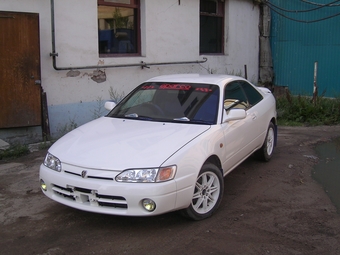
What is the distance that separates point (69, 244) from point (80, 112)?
5.11 meters

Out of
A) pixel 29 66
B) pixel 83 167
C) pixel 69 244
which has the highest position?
pixel 29 66

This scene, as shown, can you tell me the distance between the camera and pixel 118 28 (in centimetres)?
→ 970

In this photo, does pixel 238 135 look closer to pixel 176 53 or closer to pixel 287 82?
pixel 176 53

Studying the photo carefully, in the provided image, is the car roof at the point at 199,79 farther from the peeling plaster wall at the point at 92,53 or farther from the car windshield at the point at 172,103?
the peeling plaster wall at the point at 92,53

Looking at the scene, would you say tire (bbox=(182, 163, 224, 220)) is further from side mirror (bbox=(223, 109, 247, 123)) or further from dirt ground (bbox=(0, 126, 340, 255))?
side mirror (bbox=(223, 109, 247, 123))

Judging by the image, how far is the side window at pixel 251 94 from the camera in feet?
20.5

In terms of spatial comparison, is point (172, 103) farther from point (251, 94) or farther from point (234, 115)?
point (251, 94)

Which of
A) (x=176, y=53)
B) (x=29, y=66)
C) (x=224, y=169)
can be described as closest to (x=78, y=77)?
(x=29, y=66)

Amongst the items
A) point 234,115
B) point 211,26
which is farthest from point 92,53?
point 234,115

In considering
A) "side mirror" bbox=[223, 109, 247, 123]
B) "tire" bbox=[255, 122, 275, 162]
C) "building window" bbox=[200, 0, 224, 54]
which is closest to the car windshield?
"side mirror" bbox=[223, 109, 247, 123]

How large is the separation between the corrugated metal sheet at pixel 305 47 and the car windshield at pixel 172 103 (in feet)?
26.1

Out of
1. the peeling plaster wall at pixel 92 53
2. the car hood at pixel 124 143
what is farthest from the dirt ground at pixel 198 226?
the peeling plaster wall at pixel 92 53

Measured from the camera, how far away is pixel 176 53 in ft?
35.1

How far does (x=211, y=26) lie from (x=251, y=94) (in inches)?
249
